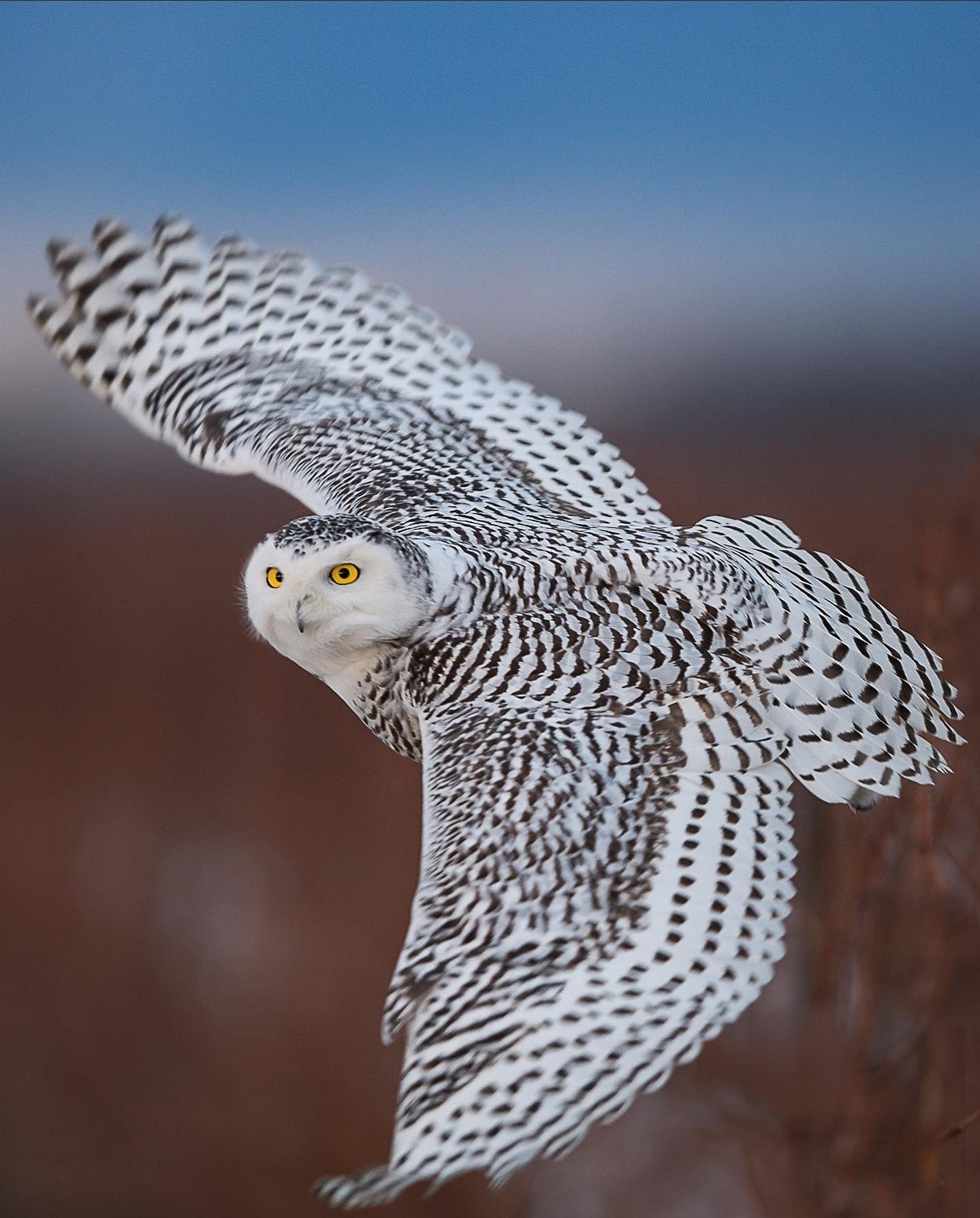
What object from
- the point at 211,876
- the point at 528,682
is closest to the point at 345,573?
the point at 528,682

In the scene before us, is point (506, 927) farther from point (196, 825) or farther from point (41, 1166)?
point (41, 1166)

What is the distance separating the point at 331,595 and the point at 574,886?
0.25 m

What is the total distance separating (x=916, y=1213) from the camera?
1.08 metres

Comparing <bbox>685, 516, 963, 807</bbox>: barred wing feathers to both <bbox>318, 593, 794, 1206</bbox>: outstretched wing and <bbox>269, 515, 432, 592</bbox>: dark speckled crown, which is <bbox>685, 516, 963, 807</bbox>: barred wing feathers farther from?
<bbox>269, 515, 432, 592</bbox>: dark speckled crown

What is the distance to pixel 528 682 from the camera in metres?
0.86

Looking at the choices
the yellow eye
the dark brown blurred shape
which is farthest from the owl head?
the dark brown blurred shape

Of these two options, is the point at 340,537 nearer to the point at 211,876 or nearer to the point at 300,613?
the point at 300,613

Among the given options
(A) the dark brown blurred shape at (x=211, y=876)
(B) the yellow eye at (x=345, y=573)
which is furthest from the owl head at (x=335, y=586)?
(A) the dark brown blurred shape at (x=211, y=876)

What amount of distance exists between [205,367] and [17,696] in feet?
2.36

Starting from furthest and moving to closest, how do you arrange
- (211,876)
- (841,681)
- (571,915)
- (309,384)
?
(211,876), (309,384), (841,681), (571,915)

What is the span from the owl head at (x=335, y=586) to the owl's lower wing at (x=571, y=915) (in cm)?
8

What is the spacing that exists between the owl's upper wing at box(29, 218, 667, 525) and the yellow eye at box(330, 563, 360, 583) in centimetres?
18

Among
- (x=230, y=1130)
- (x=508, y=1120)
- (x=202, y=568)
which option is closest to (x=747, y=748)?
(x=508, y=1120)

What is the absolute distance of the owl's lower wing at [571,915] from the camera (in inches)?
26.4
